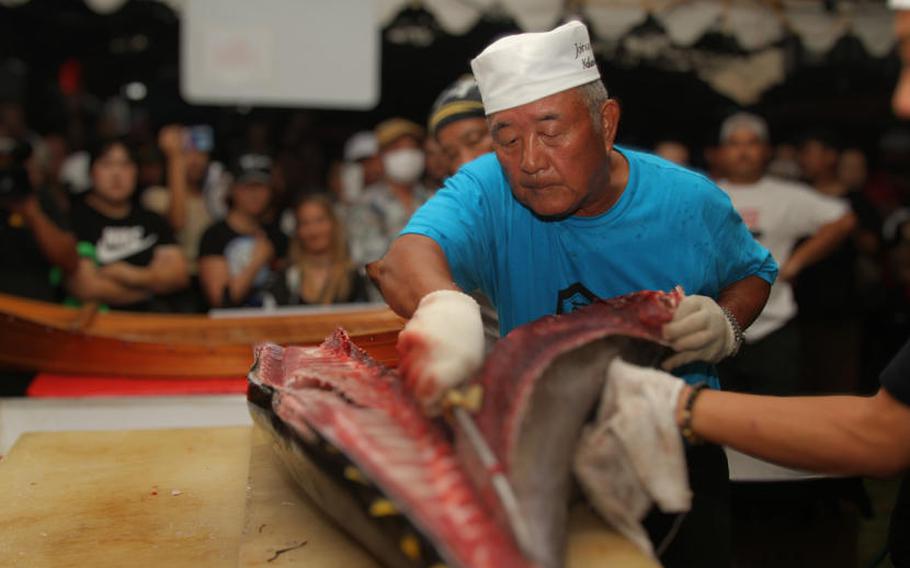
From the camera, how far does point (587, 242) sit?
227cm

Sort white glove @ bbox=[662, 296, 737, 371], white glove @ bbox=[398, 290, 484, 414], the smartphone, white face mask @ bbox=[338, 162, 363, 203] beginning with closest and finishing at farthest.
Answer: white glove @ bbox=[398, 290, 484, 414] < white glove @ bbox=[662, 296, 737, 371] < the smartphone < white face mask @ bbox=[338, 162, 363, 203]

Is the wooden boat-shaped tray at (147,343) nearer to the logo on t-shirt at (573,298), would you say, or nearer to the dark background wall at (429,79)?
the logo on t-shirt at (573,298)

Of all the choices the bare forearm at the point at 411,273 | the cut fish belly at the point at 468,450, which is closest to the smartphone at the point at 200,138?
the bare forearm at the point at 411,273

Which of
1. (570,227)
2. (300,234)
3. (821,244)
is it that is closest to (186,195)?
(300,234)

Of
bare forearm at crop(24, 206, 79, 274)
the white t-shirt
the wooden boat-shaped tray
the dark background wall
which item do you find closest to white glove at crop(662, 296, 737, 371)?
the wooden boat-shaped tray

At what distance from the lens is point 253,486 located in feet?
7.09

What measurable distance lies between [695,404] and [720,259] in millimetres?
792

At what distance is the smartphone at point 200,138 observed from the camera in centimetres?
698

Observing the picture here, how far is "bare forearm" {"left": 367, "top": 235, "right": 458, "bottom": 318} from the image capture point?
2.02 metres

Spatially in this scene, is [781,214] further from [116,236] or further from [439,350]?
[439,350]

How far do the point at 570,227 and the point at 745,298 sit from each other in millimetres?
508

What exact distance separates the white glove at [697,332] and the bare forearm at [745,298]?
16.5 inches

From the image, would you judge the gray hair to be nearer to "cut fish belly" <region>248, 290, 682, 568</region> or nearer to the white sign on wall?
"cut fish belly" <region>248, 290, 682, 568</region>

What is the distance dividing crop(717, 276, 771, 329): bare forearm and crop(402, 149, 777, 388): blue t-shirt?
0.04 meters
